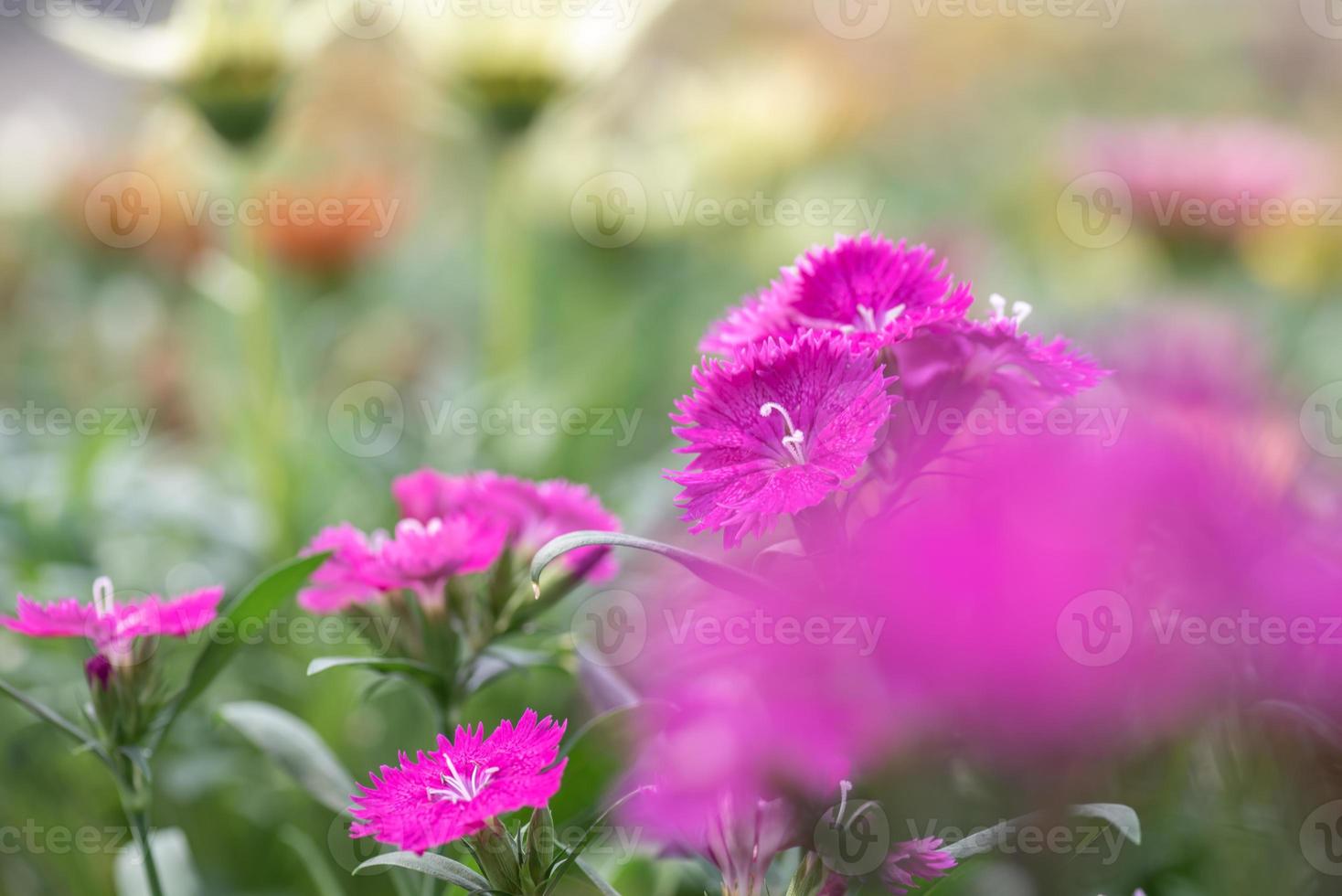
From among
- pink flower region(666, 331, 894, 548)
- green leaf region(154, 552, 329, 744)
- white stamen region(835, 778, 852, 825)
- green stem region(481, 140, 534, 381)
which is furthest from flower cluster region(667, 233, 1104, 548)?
green stem region(481, 140, 534, 381)

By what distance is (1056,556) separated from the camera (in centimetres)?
50

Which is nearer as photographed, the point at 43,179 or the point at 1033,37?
the point at 43,179

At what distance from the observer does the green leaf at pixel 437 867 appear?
1.89 ft

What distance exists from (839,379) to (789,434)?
0.11ft

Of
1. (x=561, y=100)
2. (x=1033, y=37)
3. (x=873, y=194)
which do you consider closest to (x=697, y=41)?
(x=1033, y=37)

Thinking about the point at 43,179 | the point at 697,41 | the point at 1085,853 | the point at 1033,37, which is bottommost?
the point at 1085,853

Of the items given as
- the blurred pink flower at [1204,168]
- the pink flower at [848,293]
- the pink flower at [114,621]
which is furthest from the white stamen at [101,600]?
the blurred pink flower at [1204,168]

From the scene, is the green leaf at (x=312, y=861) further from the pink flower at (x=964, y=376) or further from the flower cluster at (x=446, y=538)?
the pink flower at (x=964, y=376)

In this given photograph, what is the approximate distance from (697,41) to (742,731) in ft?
12.2

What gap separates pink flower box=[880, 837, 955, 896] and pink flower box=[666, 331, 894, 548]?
154mm

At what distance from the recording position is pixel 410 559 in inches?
26.3

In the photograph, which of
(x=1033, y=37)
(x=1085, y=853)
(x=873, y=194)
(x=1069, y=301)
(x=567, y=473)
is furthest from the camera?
(x=1033, y=37)

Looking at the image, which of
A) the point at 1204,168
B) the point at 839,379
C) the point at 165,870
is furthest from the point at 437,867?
the point at 1204,168

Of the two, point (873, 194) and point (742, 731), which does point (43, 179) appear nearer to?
point (873, 194)
